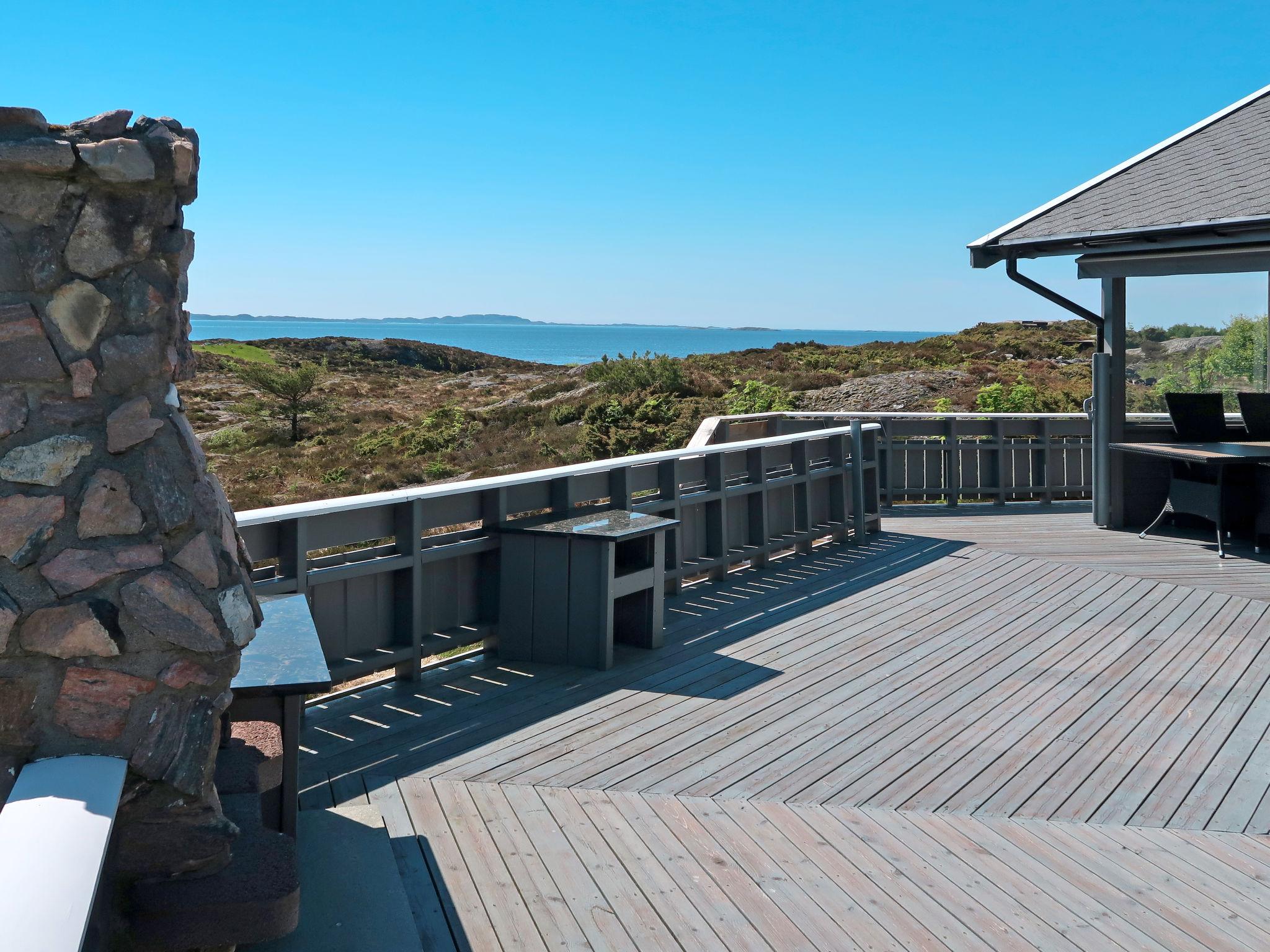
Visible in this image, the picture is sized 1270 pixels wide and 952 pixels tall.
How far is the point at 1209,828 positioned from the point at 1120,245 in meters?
6.28

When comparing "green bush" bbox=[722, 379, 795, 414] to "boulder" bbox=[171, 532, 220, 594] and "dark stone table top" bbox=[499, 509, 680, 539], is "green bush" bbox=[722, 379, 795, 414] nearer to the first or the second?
"dark stone table top" bbox=[499, 509, 680, 539]

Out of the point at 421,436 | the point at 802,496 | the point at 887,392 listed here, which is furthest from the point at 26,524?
the point at 421,436

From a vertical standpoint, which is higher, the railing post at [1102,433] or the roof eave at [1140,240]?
the roof eave at [1140,240]

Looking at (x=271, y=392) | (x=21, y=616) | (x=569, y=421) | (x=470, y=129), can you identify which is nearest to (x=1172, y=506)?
(x=21, y=616)

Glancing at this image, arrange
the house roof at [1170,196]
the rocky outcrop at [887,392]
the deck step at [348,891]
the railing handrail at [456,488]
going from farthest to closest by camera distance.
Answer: the rocky outcrop at [887,392] < the house roof at [1170,196] < the railing handrail at [456,488] < the deck step at [348,891]

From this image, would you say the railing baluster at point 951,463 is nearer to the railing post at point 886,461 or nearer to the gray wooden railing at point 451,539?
the railing post at point 886,461

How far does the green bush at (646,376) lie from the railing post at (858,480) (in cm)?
1713

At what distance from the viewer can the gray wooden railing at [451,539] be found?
A: 446cm

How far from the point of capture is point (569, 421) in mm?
27125

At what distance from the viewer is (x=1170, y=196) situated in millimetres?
8406

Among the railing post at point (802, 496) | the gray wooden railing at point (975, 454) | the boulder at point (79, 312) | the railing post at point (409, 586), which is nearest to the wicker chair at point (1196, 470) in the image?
the gray wooden railing at point (975, 454)

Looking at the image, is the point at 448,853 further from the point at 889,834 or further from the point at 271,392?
the point at 271,392

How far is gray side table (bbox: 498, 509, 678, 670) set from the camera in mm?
5211

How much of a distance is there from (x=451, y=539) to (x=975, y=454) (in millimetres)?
6882
